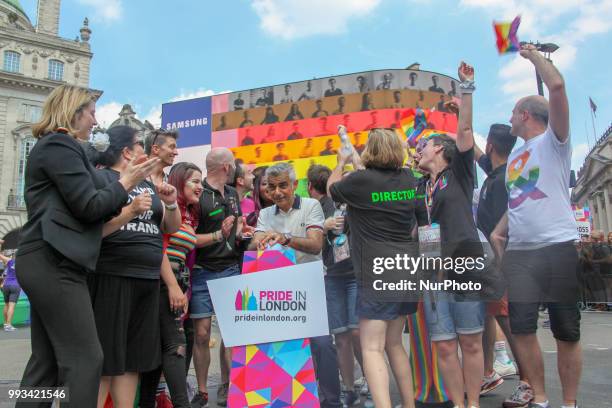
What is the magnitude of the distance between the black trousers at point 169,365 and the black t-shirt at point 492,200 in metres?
2.35

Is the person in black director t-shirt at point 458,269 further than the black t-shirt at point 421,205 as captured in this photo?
No

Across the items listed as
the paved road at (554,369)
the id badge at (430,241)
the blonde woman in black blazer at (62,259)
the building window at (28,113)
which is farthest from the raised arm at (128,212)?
the building window at (28,113)

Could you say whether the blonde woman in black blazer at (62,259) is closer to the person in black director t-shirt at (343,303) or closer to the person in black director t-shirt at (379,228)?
the person in black director t-shirt at (379,228)

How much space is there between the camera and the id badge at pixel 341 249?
375 centimetres

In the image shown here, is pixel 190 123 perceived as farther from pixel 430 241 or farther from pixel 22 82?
pixel 430 241

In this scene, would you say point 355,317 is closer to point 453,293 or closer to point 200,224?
point 453,293

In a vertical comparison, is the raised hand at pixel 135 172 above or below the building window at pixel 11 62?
below

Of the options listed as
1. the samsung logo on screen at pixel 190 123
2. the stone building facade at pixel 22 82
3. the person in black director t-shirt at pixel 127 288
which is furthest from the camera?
the samsung logo on screen at pixel 190 123

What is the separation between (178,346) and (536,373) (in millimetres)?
2241

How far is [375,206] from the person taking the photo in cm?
303

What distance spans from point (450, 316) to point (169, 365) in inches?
69.2

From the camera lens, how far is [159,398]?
3309 millimetres

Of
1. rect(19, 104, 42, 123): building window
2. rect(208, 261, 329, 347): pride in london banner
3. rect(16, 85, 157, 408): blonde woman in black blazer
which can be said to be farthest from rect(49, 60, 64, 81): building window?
rect(16, 85, 157, 408): blonde woman in black blazer

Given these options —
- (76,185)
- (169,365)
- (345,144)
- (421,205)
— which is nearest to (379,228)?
(421,205)
